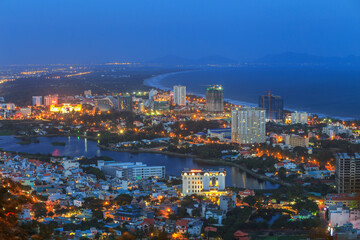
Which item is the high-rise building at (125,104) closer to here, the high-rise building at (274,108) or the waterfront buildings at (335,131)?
the high-rise building at (274,108)

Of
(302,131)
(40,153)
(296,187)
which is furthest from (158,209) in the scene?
(302,131)

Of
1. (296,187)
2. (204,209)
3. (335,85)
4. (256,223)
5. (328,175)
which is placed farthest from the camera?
(335,85)

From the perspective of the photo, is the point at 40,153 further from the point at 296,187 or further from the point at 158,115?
the point at 158,115

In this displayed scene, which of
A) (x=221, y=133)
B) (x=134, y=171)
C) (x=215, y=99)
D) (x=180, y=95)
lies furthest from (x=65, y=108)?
(x=134, y=171)

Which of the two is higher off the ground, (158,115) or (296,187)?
(158,115)

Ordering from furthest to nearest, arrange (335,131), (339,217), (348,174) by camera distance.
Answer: (335,131), (348,174), (339,217)

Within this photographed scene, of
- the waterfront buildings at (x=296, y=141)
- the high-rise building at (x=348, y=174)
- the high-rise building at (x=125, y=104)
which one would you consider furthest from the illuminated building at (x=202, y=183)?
the high-rise building at (x=125, y=104)

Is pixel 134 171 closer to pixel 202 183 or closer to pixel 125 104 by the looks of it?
pixel 202 183

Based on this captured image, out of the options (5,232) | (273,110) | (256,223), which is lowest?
(256,223)

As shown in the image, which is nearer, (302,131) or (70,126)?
(302,131)
